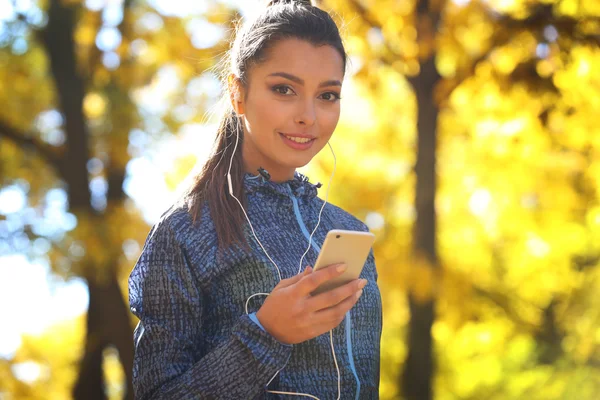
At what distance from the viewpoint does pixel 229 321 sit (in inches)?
60.3

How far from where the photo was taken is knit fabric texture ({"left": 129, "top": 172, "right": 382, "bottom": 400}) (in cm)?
142

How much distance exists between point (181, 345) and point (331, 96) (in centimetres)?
70

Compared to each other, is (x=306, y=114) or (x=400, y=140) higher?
(x=400, y=140)

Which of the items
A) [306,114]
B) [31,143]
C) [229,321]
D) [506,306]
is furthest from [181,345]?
[506,306]

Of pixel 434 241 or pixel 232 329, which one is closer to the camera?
pixel 232 329

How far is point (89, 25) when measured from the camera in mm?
6855

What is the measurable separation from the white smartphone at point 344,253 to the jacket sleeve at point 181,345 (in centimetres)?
16

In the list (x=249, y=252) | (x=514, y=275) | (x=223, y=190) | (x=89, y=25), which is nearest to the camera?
(x=249, y=252)

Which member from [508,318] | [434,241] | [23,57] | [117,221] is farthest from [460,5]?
[508,318]

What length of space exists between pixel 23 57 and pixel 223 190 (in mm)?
5933

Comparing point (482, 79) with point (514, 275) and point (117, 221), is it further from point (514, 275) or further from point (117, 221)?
point (514, 275)

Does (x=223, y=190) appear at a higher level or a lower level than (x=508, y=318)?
lower

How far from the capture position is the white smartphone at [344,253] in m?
1.33

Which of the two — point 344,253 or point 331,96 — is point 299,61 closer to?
point 331,96
